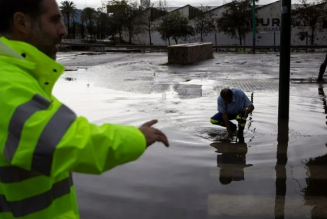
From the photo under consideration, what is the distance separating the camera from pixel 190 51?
21.9 metres

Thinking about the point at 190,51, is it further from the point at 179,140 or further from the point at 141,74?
the point at 179,140

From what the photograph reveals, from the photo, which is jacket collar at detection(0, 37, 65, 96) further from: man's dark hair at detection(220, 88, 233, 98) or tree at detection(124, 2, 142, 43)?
tree at detection(124, 2, 142, 43)

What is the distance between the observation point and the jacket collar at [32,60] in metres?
1.60

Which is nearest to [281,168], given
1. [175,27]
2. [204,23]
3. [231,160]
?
[231,160]

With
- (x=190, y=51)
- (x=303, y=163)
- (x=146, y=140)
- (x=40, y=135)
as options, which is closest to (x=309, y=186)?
(x=303, y=163)

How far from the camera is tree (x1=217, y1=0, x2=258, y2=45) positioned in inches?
2084

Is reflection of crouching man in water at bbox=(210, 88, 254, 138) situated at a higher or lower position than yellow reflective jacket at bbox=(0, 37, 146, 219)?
lower

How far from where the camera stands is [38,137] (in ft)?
4.58

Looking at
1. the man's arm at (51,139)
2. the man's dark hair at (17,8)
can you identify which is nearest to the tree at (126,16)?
the man's dark hair at (17,8)

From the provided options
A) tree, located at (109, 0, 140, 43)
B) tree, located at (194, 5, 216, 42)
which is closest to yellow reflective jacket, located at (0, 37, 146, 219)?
tree, located at (194, 5, 216, 42)

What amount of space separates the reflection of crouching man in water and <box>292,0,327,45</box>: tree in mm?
45076

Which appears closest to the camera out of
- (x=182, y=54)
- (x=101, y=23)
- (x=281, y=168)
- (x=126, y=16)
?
(x=281, y=168)

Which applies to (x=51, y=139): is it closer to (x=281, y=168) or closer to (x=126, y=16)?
(x=281, y=168)

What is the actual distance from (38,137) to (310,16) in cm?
5287
